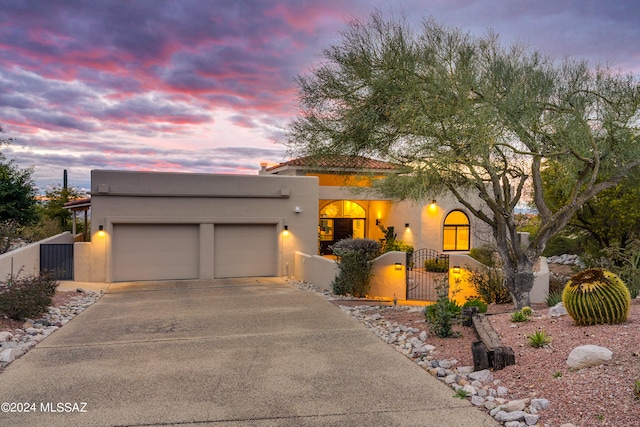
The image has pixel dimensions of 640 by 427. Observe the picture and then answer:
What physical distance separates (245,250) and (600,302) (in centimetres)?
1315

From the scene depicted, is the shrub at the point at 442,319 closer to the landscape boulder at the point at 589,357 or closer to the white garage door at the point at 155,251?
the landscape boulder at the point at 589,357

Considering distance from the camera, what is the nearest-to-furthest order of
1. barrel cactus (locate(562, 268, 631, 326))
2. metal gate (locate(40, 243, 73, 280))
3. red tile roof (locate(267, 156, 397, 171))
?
barrel cactus (locate(562, 268, 631, 326)), red tile roof (locate(267, 156, 397, 171)), metal gate (locate(40, 243, 73, 280))

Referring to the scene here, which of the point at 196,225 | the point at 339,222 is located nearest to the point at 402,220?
the point at 339,222

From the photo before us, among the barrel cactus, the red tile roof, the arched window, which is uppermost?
the red tile roof

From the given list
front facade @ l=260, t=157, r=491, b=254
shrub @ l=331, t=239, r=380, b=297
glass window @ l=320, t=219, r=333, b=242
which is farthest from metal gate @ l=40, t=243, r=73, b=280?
glass window @ l=320, t=219, r=333, b=242

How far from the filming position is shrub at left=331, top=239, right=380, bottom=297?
1296cm

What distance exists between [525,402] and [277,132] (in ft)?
28.7

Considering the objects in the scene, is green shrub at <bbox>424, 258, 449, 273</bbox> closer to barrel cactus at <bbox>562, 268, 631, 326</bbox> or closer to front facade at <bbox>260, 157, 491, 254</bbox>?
front facade at <bbox>260, 157, 491, 254</bbox>

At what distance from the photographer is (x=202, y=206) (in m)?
16.8

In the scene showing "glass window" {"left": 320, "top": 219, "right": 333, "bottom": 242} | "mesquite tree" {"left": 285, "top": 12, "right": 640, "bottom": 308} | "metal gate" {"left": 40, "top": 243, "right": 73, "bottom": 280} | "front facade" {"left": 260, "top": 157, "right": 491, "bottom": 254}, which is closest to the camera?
"mesquite tree" {"left": 285, "top": 12, "right": 640, "bottom": 308}

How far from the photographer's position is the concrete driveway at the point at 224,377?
4582mm

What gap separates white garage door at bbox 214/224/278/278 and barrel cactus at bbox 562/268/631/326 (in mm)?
12556

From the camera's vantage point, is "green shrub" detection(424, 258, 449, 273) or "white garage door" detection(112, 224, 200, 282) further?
"green shrub" detection(424, 258, 449, 273)

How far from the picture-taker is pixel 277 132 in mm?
11789
